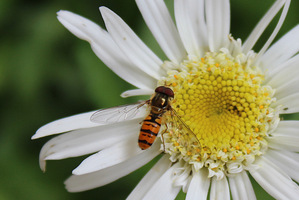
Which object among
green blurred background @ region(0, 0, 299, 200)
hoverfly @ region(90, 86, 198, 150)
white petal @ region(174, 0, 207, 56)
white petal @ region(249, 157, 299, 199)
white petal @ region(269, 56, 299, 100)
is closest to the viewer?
white petal @ region(249, 157, 299, 199)

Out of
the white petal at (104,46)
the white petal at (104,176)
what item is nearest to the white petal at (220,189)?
the white petal at (104,176)

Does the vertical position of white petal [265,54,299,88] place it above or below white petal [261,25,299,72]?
below

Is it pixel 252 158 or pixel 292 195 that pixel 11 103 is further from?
pixel 292 195

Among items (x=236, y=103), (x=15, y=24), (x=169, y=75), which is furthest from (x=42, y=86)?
(x=236, y=103)

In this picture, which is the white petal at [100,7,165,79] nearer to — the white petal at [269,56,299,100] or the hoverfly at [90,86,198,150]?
the hoverfly at [90,86,198,150]

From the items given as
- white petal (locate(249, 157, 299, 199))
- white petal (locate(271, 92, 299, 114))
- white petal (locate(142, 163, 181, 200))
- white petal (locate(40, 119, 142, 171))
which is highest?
white petal (locate(40, 119, 142, 171))

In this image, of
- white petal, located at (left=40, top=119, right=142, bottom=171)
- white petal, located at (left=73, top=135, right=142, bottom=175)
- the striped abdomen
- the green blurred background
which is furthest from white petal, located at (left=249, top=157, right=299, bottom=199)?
the green blurred background

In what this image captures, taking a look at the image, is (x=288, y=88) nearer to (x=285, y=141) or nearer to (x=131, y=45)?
(x=285, y=141)
